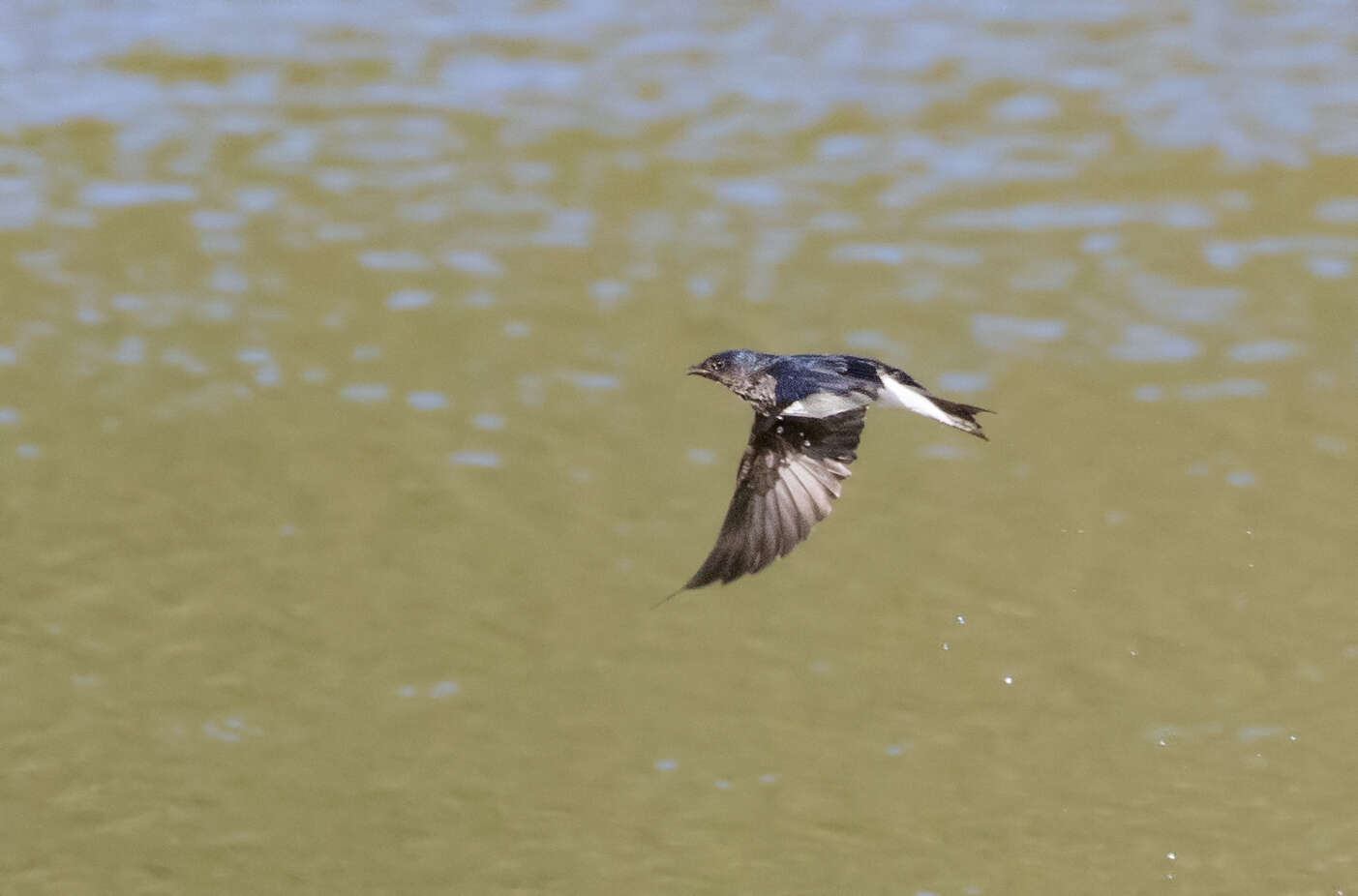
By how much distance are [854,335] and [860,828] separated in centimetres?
442

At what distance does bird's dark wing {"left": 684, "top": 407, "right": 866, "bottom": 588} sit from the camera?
22.1 feet

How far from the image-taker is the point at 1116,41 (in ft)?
54.2

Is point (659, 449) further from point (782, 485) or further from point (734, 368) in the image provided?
point (782, 485)

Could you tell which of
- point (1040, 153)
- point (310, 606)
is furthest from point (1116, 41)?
point (310, 606)

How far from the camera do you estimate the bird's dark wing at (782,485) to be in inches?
265

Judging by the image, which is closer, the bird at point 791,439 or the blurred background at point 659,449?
the bird at point 791,439

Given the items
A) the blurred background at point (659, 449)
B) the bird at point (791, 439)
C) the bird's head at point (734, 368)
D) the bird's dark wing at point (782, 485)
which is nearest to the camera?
the bird at point (791, 439)

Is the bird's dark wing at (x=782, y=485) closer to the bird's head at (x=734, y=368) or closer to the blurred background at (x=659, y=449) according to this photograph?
the bird's head at (x=734, y=368)

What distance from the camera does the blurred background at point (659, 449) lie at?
854 centimetres

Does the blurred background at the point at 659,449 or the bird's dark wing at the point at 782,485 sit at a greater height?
the bird's dark wing at the point at 782,485

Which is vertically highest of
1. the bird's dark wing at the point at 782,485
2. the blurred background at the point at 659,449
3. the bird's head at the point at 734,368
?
the bird's head at the point at 734,368

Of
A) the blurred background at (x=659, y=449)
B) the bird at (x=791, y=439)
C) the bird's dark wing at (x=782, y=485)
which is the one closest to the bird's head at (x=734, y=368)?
the bird at (x=791, y=439)

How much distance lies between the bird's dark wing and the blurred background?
189cm

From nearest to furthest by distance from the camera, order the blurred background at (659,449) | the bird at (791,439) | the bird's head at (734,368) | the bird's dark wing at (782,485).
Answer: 1. the bird at (791,439)
2. the bird's dark wing at (782,485)
3. the bird's head at (734,368)
4. the blurred background at (659,449)
